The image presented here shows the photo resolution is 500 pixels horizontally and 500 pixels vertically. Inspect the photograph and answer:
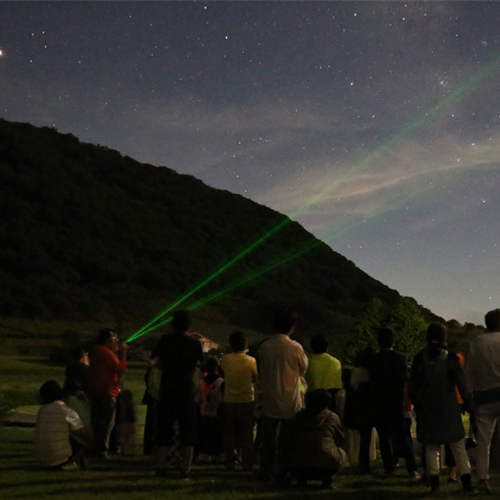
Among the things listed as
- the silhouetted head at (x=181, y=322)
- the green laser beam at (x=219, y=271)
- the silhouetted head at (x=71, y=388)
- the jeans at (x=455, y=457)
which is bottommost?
the jeans at (x=455, y=457)

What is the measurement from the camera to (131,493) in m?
6.50

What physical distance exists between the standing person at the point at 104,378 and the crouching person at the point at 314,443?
8.41 ft

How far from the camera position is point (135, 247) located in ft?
464

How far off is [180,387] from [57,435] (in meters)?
1.62

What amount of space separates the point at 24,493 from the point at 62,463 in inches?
60.9

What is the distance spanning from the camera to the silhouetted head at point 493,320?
22.9 ft

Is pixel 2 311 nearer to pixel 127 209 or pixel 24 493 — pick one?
pixel 127 209

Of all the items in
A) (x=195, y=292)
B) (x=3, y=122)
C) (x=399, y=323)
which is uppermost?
(x=3, y=122)

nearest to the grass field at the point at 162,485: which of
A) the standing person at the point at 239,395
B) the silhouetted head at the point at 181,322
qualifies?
the standing person at the point at 239,395

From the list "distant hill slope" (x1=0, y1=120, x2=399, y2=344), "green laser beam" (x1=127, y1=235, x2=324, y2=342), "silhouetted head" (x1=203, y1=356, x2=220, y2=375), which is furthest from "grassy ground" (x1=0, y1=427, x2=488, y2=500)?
"distant hill slope" (x1=0, y1=120, x2=399, y2=344)

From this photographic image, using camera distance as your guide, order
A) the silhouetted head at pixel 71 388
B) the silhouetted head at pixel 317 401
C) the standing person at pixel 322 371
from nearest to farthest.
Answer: the silhouetted head at pixel 317 401, the standing person at pixel 322 371, the silhouetted head at pixel 71 388

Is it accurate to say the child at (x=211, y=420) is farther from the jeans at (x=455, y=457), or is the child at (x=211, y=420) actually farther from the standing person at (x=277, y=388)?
the jeans at (x=455, y=457)

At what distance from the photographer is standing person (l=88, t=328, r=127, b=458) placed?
352 inches

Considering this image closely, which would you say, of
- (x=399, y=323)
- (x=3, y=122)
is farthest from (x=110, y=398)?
(x=3, y=122)
